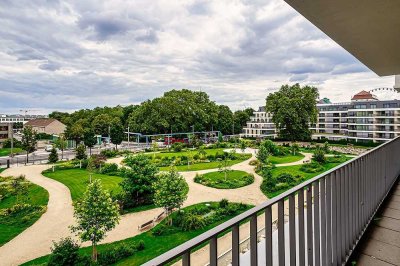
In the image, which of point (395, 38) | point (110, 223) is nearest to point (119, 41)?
point (110, 223)

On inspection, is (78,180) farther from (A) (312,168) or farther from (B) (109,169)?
Answer: (A) (312,168)

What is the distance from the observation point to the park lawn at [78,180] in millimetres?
15055

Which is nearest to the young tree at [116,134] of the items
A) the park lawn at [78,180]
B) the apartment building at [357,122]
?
the park lawn at [78,180]

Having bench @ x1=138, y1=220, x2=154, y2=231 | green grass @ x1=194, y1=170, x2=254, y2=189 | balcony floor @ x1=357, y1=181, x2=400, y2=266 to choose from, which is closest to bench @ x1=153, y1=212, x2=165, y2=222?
bench @ x1=138, y1=220, x2=154, y2=231

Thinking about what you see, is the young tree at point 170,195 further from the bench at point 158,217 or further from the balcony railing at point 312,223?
the balcony railing at point 312,223

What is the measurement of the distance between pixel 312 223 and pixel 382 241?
1.17 m

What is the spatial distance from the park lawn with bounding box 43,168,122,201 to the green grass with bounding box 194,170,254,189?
5114 mm

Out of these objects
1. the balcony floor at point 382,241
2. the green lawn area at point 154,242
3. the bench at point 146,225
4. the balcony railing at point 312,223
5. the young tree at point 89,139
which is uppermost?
the balcony railing at point 312,223

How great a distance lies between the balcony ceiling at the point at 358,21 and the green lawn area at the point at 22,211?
39.1 ft

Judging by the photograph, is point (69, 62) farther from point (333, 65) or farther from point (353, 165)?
point (353, 165)

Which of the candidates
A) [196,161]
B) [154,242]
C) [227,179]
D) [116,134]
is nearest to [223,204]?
[154,242]

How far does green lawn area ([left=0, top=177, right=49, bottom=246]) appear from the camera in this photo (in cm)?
1034

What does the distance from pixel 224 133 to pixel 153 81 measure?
62.7ft

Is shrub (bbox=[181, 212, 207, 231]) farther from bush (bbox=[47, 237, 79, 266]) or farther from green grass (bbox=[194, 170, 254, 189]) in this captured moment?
green grass (bbox=[194, 170, 254, 189])
